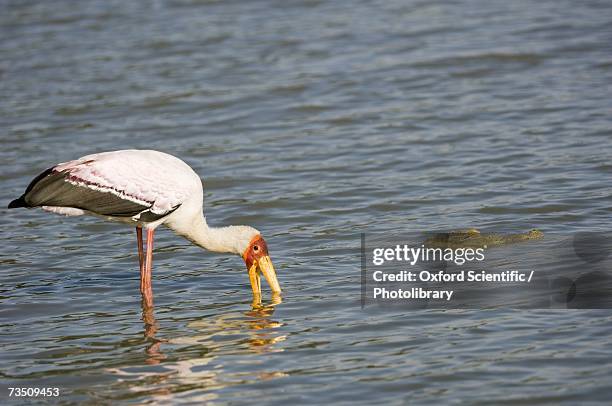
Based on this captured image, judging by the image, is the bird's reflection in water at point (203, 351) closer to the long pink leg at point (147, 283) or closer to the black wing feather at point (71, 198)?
the long pink leg at point (147, 283)

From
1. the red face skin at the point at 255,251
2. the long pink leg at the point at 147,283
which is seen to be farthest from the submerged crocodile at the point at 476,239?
the long pink leg at the point at 147,283

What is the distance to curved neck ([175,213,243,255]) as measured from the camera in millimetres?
8398

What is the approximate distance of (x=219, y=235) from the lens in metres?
8.41

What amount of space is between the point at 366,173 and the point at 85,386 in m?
5.17

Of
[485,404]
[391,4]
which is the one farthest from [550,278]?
[391,4]

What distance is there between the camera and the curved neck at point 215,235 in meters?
8.40

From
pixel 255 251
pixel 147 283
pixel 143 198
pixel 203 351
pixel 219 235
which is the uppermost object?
pixel 143 198

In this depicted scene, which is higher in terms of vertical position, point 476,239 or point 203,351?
point 476,239

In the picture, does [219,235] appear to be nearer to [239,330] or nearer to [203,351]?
[239,330]

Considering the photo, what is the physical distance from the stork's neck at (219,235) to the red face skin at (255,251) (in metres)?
0.04

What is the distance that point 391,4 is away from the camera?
18609 millimetres

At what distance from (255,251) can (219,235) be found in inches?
12.1

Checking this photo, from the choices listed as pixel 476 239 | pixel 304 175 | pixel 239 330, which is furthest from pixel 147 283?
pixel 304 175

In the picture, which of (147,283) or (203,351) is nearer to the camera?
(203,351)
